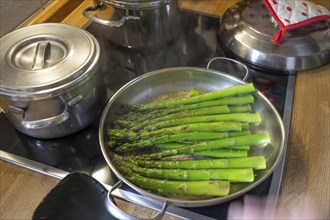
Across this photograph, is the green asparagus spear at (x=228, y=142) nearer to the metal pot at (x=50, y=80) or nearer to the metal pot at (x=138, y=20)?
the metal pot at (x=50, y=80)

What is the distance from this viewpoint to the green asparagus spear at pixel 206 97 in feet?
2.27

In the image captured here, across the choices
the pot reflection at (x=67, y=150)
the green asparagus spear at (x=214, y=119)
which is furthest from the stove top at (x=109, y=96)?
the green asparagus spear at (x=214, y=119)

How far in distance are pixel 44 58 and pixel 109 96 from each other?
0.70 feet

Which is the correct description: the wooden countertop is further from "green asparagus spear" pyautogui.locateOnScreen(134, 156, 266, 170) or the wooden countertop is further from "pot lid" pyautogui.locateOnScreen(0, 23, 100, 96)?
"pot lid" pyautogui.locateOnScreen(0, 23, 100, 96)

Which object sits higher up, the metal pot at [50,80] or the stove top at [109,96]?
the metal pot at [50,80]

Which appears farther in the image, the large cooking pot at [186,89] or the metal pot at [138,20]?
the metal pot at [138,20]

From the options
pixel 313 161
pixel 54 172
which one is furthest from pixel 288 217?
pixel 54 172

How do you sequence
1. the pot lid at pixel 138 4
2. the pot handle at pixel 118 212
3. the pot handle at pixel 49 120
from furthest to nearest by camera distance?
the pot lid at pixel 138 4
the pot handle at pixel 49 120
the pot handle at pixel 118 212

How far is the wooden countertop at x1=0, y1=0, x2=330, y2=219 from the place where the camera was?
0.59 m

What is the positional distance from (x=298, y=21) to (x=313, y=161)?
0.38 m

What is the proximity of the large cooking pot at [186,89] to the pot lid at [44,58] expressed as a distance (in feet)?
0.36

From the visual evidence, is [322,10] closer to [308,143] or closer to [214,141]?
[308,143]

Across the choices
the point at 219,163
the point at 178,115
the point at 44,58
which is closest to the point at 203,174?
the point at 219,163

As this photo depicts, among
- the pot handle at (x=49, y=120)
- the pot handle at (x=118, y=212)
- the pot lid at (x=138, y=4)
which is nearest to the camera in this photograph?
the pot handle at (x=118, y=212)
